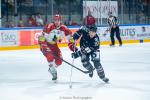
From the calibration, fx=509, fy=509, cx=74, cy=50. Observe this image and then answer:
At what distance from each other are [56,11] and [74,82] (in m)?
11.5

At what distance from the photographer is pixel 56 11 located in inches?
778

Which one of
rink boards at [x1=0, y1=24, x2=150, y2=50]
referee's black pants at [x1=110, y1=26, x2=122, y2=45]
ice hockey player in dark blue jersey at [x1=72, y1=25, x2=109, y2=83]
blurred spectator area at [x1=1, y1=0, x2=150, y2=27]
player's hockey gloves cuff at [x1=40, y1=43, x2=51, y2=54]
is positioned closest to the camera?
ice hockey player in dark blue jersey at [x1=72, y1=25, x2=109, y2=83]

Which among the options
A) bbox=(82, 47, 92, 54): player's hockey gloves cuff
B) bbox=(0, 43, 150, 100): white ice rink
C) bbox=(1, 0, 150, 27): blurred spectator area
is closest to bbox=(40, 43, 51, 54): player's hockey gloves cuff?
bbox=(0, 43, 150, 100): white ice rink

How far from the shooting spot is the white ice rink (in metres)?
6.91

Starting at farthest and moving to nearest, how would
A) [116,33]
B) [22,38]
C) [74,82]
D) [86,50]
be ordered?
[116,33] → [22,38] → [74,82] → [86,50]

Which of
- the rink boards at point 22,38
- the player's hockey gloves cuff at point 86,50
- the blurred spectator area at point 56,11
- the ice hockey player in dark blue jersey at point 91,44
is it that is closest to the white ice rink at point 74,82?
the ice hockey player in dark blue jersey at point 91,44

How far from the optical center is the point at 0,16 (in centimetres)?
1706

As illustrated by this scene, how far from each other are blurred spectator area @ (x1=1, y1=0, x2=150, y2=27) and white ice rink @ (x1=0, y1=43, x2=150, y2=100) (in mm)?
5892

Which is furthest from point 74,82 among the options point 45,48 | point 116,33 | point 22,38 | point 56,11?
point 56,11

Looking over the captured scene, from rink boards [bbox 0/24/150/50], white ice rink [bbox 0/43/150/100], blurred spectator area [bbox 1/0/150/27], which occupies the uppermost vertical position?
blurred spectator area [bbox 1/0/150/27]

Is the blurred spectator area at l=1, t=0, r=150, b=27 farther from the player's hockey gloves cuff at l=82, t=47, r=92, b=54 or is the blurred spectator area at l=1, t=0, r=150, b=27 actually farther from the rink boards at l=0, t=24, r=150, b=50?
the player's hockey gloves cuff at l=82, t=47, r=92, b=54

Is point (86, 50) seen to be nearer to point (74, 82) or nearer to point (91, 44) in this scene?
point (91, 44)

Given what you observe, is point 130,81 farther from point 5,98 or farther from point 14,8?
point 14,8

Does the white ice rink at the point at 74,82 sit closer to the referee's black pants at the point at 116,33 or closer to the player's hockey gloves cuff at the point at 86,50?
the player's hockey gloves cuff at the point at 86,50
